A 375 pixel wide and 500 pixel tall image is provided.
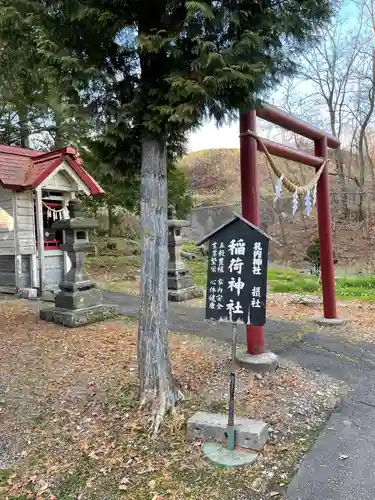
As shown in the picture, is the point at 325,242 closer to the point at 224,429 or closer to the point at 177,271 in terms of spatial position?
the point at 177,271

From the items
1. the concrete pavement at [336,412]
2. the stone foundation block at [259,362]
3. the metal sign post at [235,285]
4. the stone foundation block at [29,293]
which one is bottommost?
the concrete pavement at [336,412]

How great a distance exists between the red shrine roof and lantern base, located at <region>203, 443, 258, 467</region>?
7.42 m

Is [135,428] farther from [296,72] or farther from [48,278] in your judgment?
[48,278]

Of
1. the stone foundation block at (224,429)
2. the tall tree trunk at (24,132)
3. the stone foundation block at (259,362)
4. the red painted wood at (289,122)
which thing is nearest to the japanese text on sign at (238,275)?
the stone foundation block at (224,429)

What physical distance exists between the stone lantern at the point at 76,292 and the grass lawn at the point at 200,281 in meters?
2.85

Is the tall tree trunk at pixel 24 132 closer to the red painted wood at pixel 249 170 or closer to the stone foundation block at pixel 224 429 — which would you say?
the red painted wood at pixel 249 170

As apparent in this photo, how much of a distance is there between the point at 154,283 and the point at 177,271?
5.76 meters

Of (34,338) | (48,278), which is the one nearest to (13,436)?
(34,338)

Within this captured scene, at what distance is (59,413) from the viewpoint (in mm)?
3576

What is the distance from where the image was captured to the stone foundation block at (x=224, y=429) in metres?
2.93

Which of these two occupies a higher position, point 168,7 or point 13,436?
point 168,7

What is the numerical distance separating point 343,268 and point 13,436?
16545 millimetres

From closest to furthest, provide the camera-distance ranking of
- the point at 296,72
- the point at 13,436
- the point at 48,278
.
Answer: the point at 13,436
the point at 296,72
the point at 48,278

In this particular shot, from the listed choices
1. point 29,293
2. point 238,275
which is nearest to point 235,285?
point 238,275
